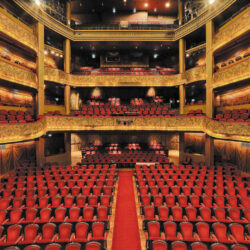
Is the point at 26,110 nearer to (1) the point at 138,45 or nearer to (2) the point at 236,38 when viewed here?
(1) the point at 138,45

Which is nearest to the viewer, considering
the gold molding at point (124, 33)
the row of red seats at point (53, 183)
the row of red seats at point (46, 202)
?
the row of red seats at point (46, 202)

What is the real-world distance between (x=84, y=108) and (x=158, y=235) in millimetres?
11187

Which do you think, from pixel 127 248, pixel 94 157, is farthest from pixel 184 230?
pixel 94 157

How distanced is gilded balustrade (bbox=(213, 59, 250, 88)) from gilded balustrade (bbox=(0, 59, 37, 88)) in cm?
1086

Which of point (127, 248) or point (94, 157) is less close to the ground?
point (94, 157)

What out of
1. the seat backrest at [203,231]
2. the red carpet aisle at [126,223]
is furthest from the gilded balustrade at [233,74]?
the red carpet aisle at [126,223]

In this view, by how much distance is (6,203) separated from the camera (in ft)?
18.2

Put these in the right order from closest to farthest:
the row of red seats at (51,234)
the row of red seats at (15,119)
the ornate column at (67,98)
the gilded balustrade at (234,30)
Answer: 1. the row of red seats at (51,234)
2. the row of red seats at (15,119)
3. the gilded balustrade at (234,30)
4. the ornate column at (67,98)

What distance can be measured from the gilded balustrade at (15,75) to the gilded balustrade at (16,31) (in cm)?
140

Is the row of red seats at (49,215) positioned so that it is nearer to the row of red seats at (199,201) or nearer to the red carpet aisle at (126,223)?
the red carpet aisle at (126,223)

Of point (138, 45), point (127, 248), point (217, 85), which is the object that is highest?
point (138, 45)

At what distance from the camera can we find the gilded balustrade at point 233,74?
8723 millimetres

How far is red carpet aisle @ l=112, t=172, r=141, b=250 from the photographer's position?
451cm

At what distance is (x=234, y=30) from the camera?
31.9 ft
